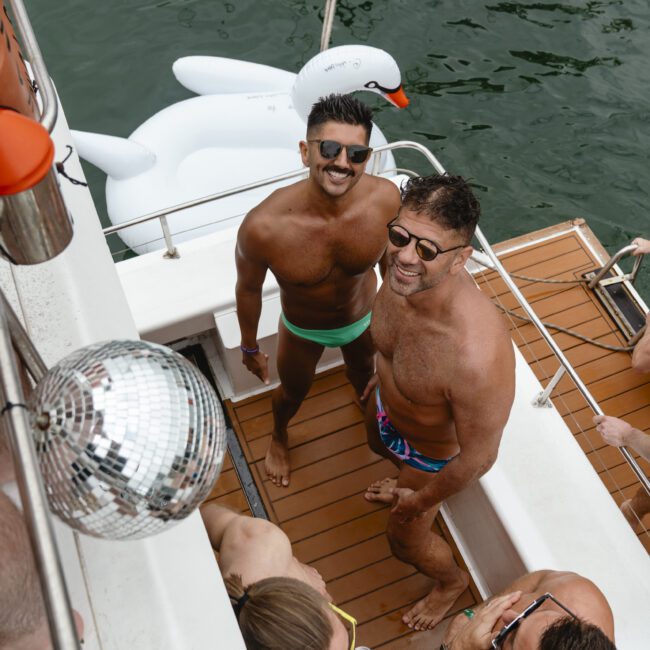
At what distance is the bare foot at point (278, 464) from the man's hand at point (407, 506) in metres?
0.91

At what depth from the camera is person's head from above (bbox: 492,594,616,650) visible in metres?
1.62

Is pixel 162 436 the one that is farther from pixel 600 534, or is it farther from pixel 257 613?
pixel 600 534

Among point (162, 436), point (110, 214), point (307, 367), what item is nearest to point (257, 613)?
point (162, 436)

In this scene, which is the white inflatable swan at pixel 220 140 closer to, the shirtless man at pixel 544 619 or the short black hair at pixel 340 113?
the short black hair at pixel 340 113

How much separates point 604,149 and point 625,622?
5002mm

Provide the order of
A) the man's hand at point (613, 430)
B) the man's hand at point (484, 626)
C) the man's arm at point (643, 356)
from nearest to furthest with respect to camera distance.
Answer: the man's hand at point (484, 626)
the man's hand at point (613, 430)
the man's arm at point (643, 356)

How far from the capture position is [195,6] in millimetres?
7180

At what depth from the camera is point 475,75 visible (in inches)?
273

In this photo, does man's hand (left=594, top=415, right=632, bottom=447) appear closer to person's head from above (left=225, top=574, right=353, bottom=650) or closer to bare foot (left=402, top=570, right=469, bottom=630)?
bare foot (left=402, top=570, right=469, bottom=630)

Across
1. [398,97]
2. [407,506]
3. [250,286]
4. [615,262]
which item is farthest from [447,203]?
[398,97]

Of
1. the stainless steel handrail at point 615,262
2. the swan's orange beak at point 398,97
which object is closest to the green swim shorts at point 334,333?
the stainless steel handrail at point 615,262

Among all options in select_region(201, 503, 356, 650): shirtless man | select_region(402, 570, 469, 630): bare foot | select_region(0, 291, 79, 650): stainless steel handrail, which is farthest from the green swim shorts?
select_region(0, 291, 79, 650): stainless steel handrail

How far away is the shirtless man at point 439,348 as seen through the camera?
208cm

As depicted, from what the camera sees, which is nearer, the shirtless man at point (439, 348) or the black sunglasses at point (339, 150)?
the shirtless man at point (439, 348)
